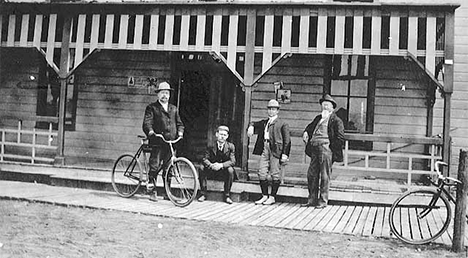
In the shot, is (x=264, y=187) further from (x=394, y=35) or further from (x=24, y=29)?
(x=24, y=29)

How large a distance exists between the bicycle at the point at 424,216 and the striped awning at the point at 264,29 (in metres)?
2.61

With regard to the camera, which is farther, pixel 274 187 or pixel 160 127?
pixel 274 187

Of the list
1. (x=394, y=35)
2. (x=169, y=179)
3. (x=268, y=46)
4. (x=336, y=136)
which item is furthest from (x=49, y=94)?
(x=394, y=35)

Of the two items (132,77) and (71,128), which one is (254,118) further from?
(71,128)

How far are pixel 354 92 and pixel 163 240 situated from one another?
7.13 metres

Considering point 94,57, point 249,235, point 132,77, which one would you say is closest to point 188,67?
point 132,77

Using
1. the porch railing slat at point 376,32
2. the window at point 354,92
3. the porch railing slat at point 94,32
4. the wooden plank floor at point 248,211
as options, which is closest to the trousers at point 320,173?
the wooden plank floor at point 248,211

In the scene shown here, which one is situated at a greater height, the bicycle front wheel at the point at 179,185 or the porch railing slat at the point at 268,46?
the porch railing slat at the point at 268,46

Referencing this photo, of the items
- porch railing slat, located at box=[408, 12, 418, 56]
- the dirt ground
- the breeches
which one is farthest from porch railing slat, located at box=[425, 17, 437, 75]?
the dirt ground

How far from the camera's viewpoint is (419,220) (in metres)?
8.03

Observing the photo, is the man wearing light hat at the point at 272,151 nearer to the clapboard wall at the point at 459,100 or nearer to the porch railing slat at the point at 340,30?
the porch railing slat at the point at 340,30

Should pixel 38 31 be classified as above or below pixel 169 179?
above

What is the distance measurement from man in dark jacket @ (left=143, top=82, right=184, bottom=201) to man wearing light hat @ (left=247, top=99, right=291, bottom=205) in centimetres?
144

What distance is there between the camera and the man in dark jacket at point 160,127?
30.3 ft
